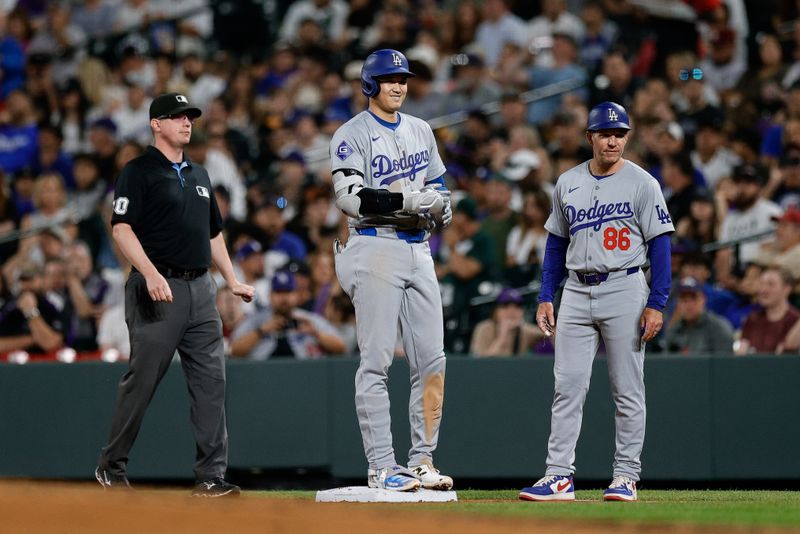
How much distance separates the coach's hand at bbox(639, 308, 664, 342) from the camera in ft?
22.8

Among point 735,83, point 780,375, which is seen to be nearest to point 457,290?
point 780,375

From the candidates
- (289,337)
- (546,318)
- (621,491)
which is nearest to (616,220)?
(546,318)

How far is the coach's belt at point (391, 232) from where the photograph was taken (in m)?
6.89

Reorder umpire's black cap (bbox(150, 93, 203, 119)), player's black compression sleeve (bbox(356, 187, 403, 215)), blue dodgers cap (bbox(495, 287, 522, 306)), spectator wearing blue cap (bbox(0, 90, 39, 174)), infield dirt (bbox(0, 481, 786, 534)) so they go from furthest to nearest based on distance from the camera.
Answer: spectator wearing blue cap (bbox(0, 90, 39, 174))
blue dodgers cap (bbox(495, 287, 522, 306))
umpire's black cap (bbox(150, 93, 203, 119))
player's black compression sleeve (bbox(356, 187, 403, 215))
infield dirt (bbox(0, 481, 786, 534))

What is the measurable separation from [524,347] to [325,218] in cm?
308

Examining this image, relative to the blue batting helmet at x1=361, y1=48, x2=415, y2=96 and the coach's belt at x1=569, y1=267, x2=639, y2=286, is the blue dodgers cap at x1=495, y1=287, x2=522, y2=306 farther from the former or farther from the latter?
the blue batting helmet at x1=361, y1=48, x2=415, y2=96

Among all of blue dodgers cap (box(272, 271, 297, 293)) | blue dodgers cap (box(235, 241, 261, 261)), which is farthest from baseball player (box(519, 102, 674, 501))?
blue dodgers cap (box(235, 241, 261, 261))

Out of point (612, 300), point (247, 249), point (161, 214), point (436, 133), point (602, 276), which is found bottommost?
point (612, 300)

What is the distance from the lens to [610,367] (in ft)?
23.3

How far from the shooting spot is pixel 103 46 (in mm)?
17125

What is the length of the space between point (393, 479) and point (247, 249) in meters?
5.85

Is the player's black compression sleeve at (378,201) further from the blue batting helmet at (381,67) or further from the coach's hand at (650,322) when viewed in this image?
the coach's hand at (650,322)

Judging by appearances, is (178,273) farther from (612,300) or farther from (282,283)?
(282,283)

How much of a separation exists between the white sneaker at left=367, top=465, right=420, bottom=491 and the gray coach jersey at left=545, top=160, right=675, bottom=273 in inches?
57.6
